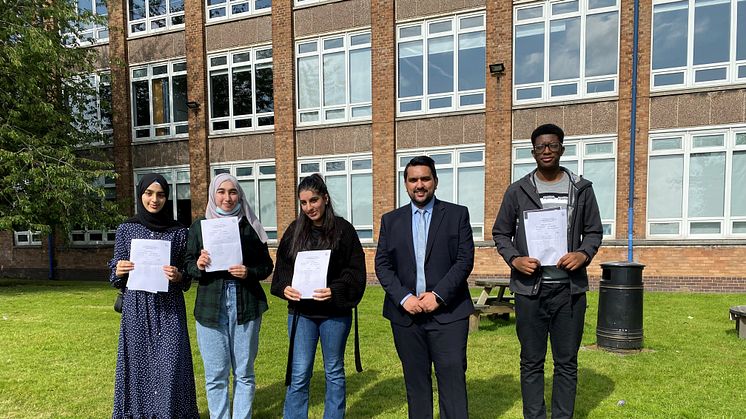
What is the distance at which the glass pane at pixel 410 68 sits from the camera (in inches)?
526

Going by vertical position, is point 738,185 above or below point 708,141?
→ below

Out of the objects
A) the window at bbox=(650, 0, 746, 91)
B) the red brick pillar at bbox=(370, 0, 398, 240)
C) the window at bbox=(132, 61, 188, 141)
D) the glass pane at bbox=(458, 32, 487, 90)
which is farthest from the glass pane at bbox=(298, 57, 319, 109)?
the window at bbox=(650, 0, 746, 91)

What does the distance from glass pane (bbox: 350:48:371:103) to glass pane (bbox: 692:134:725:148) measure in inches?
337

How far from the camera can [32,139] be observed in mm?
12445

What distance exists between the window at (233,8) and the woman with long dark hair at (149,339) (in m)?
13.1

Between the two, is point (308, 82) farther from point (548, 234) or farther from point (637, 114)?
point (548, 234)

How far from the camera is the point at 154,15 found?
53.6ft

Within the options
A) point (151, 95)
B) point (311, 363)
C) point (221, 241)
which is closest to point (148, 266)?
point (221, 241)

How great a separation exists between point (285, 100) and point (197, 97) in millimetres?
3420

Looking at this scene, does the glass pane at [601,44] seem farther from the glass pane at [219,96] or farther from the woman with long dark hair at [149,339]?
the woman with long dark hair at [149,339]

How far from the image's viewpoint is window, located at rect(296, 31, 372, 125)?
13836 mm

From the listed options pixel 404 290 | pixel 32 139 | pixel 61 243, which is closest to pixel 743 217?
pixel 404 290

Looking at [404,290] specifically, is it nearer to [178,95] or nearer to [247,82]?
[247,82]

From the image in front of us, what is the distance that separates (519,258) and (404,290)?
91cm
